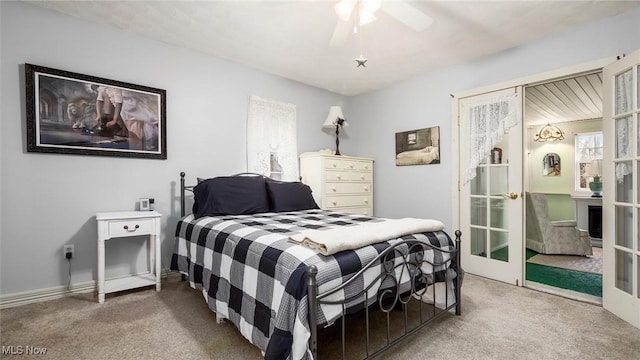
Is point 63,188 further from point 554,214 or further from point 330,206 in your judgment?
point 554,214

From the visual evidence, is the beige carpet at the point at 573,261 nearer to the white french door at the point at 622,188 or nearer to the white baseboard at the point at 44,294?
the white french door at the point at 622,188

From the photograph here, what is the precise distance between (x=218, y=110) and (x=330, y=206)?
1835mm

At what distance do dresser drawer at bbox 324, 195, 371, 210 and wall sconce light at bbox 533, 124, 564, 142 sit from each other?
433 centimetres

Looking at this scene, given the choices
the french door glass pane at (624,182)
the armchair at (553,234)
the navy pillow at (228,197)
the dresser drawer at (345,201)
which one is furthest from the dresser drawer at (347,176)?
the french door glass pane at (624,182)

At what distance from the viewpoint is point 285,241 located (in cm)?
165

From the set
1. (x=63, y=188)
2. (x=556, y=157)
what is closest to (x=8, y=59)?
(x=63, y=188)

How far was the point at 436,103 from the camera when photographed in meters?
3.76

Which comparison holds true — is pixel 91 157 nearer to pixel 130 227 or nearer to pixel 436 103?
pixel 130 227

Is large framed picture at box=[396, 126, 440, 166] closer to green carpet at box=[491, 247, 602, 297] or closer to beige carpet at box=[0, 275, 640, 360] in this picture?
green carpet at box=[491, 247, 602, 297]

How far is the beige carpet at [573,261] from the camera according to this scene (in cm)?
362

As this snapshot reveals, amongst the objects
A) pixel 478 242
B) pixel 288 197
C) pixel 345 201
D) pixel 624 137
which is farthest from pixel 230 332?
pixel 624 137

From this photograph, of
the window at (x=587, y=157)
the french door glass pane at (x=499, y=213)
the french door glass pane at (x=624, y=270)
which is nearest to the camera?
the french door glass pane at (x=624, y=270)

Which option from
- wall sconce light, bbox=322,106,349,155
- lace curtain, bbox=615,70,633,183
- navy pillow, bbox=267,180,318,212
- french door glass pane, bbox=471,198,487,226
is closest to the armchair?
french door glass pane, bbox=471,198,487,226

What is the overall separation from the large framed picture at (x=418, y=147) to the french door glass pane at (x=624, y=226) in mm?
1742
